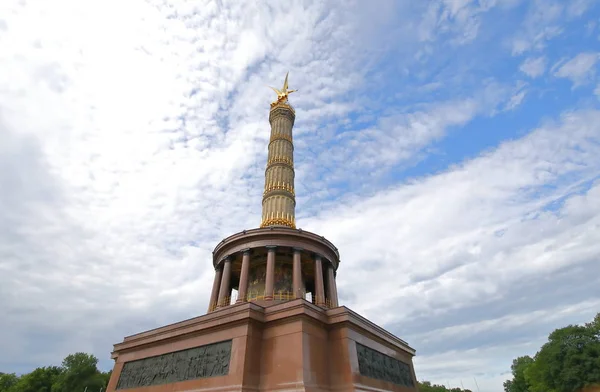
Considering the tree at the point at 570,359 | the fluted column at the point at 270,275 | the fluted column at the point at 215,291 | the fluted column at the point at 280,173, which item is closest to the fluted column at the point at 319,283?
the fluted column at the point at 270,275

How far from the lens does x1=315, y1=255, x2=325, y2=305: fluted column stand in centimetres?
1934

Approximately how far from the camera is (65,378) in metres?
41.5

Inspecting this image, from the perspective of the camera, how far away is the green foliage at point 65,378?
132ft

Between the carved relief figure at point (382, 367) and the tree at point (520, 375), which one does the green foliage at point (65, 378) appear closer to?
the carved relief figure at point (382, 367)

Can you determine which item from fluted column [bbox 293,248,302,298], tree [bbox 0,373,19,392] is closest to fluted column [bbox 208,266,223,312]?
fluted column [bbox 293,248,302,298]

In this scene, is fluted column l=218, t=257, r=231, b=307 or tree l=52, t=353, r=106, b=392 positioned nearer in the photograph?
fluted column l=218, t=257, r=231, b=307

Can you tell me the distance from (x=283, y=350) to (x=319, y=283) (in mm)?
6269

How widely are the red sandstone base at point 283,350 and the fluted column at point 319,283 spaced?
3.39 metres

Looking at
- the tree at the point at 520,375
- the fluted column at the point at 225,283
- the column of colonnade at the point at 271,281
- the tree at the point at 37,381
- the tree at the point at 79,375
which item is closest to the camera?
the column of colonnade at the point at 271,281

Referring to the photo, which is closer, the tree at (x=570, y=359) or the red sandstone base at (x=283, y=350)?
the red sandstone base at (x=283, y=350)

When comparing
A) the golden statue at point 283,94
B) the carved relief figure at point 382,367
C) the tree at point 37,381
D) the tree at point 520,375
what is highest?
the golden statue at point 283,94

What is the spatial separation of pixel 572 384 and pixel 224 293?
103ft

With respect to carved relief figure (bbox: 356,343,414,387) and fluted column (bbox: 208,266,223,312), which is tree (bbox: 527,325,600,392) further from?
fluted column (bbox: 208,266,223,312)

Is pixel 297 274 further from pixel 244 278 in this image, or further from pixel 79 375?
pixel 79 375
